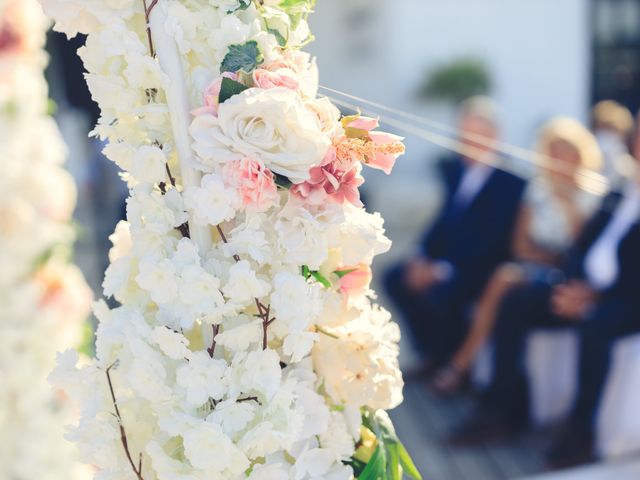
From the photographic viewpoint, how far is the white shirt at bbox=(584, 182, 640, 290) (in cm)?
319

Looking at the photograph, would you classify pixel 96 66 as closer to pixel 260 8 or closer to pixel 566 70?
pixel 260 8

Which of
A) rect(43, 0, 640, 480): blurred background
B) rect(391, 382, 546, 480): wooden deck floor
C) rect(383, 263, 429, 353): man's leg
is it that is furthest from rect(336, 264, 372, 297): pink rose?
rect(43, 0, 640, 480): blurred background

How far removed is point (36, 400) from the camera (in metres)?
2.59

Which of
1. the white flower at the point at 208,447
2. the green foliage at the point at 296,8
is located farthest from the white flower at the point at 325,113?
the white flower at the point at 208,447

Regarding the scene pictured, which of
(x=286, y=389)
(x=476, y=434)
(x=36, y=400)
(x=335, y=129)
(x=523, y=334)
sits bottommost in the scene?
(x=476, y=434)

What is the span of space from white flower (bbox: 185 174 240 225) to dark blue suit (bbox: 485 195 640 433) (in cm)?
262

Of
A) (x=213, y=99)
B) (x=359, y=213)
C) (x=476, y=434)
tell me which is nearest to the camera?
(x=213, y=99)

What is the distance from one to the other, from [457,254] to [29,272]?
2098mm

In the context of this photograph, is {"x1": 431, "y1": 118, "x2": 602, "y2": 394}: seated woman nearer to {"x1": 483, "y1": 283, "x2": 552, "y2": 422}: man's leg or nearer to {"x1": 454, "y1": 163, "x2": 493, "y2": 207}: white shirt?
{"x1": 483, "y1": 283, "x2": 552, "y2": 422}: man's leg

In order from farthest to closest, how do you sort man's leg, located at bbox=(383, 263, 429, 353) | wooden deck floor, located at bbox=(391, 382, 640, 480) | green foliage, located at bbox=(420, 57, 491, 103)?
1. green foliage, located at bbox=(420, 57, 491, 103)
2. man's leg, located at bbox=(383, 263, 429, 353)
3. wooden deck floor, located at bbox=(391, 382, 640, 480)

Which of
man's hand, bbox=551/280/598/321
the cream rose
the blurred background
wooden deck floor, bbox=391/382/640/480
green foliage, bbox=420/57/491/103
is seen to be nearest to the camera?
the cream rose

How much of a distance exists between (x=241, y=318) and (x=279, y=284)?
0.07 meters

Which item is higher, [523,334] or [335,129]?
[335,129]

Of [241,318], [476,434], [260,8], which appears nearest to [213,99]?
[260,8]
